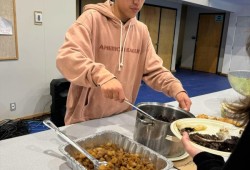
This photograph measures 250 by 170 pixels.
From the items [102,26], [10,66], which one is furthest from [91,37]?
[10,66]

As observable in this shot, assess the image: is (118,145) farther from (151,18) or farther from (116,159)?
(151,18)

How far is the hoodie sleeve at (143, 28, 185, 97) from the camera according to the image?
54.8 inches

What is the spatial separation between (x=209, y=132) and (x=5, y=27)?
254 centimetres

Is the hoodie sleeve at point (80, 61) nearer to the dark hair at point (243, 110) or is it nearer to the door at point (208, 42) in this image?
the dark hair at point (243, 110)

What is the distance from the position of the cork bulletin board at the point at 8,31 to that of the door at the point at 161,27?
3.88 m

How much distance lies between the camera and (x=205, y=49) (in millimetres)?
8203

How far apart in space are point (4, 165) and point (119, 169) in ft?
1.38

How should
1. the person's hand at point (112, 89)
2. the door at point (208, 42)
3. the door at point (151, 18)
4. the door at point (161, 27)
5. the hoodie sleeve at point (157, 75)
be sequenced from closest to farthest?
the person's hand at point (112, 89) → the hoodie sleeve at point (157, 75) → the door at point (151, 18) → the door at point (161, 27) → the door at point (208, 42)

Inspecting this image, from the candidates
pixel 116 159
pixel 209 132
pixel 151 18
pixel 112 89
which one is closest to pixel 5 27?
pixel 112 89

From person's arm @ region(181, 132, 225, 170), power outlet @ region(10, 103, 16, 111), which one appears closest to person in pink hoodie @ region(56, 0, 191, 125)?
person's arm @ region(181, 132, 225, 170)

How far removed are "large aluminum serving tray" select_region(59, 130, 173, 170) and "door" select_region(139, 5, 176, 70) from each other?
5.44 metres

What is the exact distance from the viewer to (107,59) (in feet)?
4.18

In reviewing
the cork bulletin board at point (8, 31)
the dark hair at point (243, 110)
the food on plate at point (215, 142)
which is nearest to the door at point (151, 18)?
the cork bulletin board at point (8, 31)

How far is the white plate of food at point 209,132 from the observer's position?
0.81 meters
